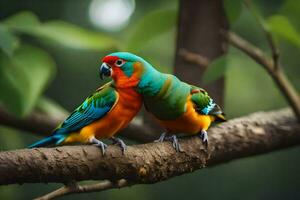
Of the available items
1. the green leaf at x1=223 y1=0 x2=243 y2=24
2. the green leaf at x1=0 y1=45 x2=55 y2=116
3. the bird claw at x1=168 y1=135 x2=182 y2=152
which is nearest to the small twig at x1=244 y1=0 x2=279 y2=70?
the green leaf at x1=223 y1=0 x2=243 y2=24

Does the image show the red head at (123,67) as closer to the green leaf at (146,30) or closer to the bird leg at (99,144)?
the bird leg at (99,144)

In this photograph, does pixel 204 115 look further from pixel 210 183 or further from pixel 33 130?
pixel 210 183

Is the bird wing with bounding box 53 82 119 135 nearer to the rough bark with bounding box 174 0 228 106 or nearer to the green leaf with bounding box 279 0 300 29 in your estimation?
the rough bark with bounding box 174 0 228 106

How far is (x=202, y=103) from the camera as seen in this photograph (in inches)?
118

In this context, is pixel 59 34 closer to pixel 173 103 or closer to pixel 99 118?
pixel 99 118

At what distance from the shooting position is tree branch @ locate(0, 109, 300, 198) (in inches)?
94.8

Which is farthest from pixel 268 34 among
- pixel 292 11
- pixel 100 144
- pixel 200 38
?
pixel 100 144

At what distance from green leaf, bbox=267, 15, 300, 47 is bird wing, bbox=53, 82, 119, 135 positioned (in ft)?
2.77

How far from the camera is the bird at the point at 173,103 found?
2.66 metres

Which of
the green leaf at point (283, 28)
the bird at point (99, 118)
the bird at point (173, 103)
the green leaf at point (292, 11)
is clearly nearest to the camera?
the bird at point (173, 103)

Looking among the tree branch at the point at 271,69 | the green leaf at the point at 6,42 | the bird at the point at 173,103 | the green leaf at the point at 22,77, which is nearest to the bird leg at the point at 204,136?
the bird at the point at 173,103

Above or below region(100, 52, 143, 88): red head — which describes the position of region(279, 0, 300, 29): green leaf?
above

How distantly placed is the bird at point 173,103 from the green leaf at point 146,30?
0.55m

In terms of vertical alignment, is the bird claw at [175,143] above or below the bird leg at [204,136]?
above
